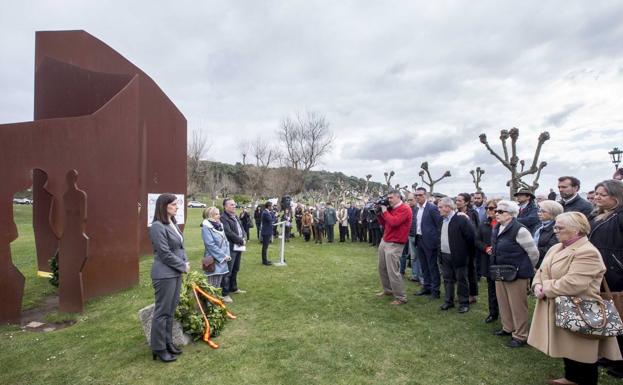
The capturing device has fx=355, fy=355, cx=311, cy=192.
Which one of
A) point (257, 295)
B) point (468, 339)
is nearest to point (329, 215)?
point (257, 295)

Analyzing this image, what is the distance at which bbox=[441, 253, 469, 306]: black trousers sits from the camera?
5.89 m

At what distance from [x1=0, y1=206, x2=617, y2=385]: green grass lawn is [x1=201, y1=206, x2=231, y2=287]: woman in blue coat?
2.42 feet

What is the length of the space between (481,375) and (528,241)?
181 cm

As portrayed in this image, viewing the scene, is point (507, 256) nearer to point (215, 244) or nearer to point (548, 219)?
point (548, 219)

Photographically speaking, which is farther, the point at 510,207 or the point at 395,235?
the point at 395,235

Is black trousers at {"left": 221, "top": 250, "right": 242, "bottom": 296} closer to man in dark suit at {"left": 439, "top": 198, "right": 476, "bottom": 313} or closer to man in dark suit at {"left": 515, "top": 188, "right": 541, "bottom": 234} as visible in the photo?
man in dark suit at {"left": 439, "top": 198, "right": 476, "bottom": 313}

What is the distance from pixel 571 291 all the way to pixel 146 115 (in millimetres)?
11663

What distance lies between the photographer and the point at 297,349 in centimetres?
460

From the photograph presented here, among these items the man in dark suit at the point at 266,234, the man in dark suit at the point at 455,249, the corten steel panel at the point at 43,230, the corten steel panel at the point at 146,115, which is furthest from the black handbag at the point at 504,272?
the corten steel panel at the point at 43,230

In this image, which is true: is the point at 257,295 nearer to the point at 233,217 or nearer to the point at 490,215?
the point at 233,217

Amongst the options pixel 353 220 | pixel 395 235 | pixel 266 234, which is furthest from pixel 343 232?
pixel 395 235

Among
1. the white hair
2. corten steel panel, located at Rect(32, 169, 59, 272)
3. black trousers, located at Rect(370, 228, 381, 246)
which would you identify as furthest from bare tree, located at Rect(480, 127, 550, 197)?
corten steel panel, located at Rect(32, 169, 59, 272)

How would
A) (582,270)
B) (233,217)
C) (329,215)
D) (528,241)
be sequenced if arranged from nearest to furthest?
(582,270), (528,241), (233,217), (329,215)

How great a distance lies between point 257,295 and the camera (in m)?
7.19
